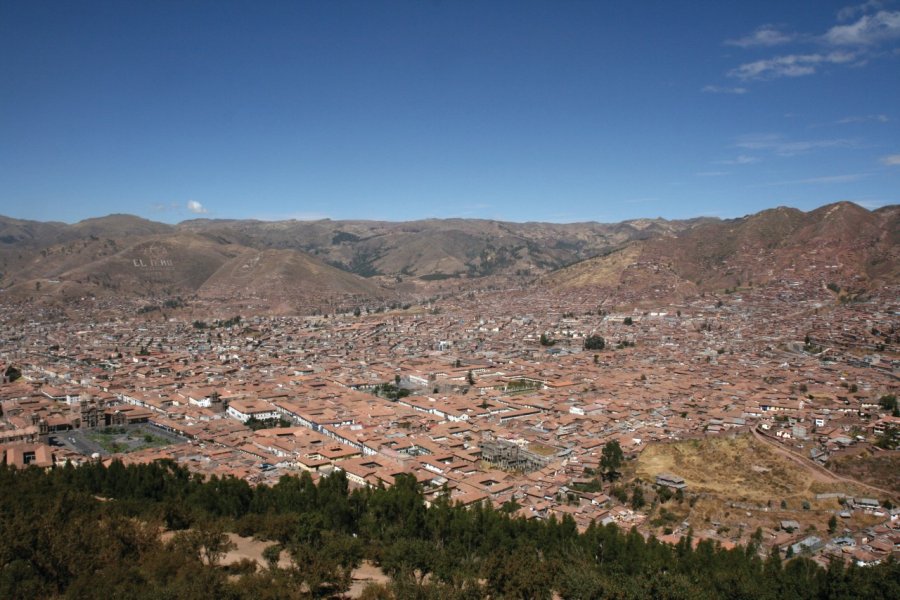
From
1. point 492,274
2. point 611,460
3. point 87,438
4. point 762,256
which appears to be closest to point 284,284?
point 492,274

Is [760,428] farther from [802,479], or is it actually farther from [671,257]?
[671,257]

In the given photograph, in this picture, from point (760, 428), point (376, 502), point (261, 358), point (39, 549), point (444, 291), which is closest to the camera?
point (39, 549)

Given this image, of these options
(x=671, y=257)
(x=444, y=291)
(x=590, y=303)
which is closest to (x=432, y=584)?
(x=590, y=303)

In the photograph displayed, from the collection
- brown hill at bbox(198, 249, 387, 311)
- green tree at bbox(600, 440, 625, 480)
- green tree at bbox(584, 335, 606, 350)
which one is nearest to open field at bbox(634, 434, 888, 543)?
green tree at bbox(600, 440, 625, 480)

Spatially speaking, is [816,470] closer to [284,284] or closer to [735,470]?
[735,470]

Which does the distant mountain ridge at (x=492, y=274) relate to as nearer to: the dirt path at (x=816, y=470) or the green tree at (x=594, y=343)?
the green tree at (x=594, y=343)

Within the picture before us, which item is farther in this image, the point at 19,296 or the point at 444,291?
the point at 444,291
